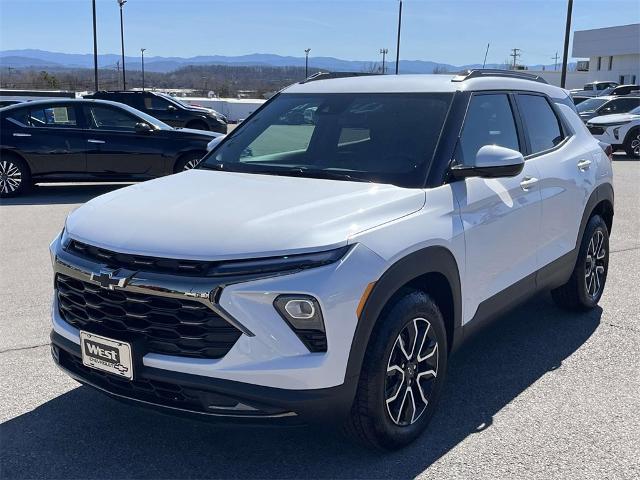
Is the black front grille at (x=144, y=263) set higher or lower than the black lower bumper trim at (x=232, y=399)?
higher

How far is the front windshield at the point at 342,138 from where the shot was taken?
12.3 ft

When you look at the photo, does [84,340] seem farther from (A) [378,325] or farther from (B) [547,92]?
(B) [547,92]

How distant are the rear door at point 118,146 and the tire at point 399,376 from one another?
8.89m

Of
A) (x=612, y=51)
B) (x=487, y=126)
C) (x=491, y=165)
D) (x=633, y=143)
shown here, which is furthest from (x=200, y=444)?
(x=612, y=51)

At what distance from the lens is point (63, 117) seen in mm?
11289

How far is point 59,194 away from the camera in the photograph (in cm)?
1165

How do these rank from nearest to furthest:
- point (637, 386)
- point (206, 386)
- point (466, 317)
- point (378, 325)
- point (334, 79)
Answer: point (206, 386)
point (378, 325)
point (466, 317)
point (637, 386)
point (334, 79)

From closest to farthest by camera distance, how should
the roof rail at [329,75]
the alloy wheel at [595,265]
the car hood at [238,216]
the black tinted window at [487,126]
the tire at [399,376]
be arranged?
the car hood at [238,216]
the tire at [399,376]
the black tinted window at [487,126]
the roof rail at [329,75]
the alloy wheel at [595,265]

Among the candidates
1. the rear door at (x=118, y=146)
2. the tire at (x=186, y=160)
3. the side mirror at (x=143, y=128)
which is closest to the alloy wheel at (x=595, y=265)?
the tire at (x=186, y=160)

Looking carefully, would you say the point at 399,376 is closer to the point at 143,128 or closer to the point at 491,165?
the point at 491,165

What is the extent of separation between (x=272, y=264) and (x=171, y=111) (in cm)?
1801

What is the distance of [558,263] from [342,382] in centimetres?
252

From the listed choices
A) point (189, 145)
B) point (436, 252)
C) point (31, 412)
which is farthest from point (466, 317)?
point (189, 145)

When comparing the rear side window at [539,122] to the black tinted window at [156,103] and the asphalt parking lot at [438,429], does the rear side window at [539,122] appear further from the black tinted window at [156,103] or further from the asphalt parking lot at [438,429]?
the black tinted window at [156,103]
